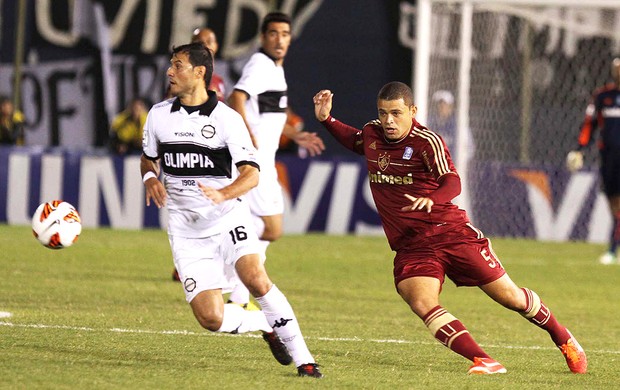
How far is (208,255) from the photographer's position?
787cm

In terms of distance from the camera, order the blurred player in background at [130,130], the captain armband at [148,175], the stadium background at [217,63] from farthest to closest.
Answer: the stadium background at [217,63], the blurred player in background at [130,130], the captain armband at [148,175]

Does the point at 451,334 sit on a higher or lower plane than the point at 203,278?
lower

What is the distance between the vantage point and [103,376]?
7.27 meters

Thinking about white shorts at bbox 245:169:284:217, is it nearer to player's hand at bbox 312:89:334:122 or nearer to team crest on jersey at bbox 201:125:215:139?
player's hand at bbox 312:89:334:122

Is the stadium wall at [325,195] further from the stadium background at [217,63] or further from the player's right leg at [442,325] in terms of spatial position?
the player's right leg at [442,325]

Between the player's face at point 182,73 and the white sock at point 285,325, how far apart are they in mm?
1294

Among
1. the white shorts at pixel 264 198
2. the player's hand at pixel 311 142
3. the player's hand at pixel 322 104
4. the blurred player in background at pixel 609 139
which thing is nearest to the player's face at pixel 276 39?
the white shorts at pixel 264 198

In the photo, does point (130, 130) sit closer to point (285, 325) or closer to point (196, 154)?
point (196, 154)

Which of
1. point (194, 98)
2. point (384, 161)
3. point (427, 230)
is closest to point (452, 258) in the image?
point (427, 230)

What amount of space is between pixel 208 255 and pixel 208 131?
0.72 metres

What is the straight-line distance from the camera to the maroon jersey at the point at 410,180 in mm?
8078

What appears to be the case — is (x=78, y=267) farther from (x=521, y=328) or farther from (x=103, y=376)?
(x=103, y=376)

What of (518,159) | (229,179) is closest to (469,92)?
(518,159)

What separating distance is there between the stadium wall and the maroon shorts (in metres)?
10.7
